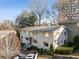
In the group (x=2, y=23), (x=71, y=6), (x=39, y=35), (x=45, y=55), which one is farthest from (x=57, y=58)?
(x=2, y=23)

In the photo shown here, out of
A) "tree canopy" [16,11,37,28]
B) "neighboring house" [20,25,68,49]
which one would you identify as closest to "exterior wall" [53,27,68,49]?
"neighboring house" [20,25,68,49]

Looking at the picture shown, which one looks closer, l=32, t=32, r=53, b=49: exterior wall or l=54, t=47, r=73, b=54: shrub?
l=54, t=47, r=73, b=54: shrub

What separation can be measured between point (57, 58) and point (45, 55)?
405 centimetres

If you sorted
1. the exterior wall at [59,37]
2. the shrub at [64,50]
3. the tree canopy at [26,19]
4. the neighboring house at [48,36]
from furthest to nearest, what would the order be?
the tree canopy at [26,19]
the exterior wall at [59,37]
the neighboring house at [48,36]
the shrub at [64,50]

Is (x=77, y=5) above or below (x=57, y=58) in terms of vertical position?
above

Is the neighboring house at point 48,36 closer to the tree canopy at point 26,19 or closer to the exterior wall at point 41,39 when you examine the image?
the exterior wall at point 41,39

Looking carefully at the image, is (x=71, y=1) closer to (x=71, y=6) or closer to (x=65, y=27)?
(x=71, y=6)

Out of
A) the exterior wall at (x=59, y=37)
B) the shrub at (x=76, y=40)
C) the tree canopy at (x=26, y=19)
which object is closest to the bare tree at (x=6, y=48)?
the exterior wall at (x=59, y=37)

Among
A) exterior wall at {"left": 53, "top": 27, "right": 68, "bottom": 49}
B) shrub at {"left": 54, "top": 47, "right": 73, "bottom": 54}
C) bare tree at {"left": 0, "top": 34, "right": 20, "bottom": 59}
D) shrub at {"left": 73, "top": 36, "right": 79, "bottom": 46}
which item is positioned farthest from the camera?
shrub at {"left": 73, "top": 36, "right": 79, "bottom": 46}

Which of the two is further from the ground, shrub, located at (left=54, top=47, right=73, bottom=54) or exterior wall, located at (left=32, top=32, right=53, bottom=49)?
exterior wall, located at (left=32, top=32, right=53, bottom=49)

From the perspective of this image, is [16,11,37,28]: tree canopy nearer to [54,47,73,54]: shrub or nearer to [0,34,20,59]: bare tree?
[54,47,73,54]: shrub

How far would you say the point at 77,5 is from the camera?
50.3 m

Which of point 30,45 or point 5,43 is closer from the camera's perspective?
point 5,43

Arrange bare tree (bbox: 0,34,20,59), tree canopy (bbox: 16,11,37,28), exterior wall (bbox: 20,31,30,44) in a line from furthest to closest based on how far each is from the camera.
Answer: tree canopy (bbox: 16,11,37,28), exterior wall (bbox: 20,31,30,44), bare tree (bbox: 0,34,20,59)
